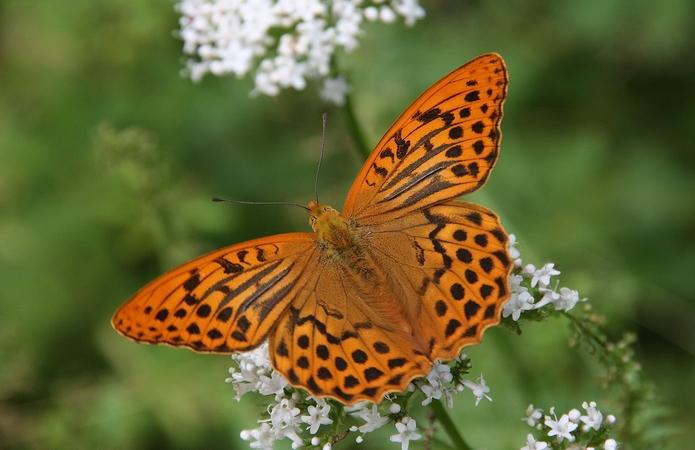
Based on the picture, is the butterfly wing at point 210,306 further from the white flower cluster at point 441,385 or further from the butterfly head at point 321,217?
the white flower cluster at point 441,385

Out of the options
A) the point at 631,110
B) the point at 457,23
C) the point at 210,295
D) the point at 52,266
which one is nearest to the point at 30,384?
the point at 52,266

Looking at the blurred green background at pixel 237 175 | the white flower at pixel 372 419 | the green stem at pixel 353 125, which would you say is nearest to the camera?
the white flower at pixel 372 419

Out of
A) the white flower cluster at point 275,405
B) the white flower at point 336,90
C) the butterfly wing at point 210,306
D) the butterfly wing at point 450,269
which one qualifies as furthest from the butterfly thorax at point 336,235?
the white flower at point 336,90

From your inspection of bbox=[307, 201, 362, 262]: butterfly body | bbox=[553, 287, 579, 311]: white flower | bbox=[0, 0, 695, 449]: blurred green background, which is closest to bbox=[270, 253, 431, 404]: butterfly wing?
bbox=[307, 201, 362, 262]: butterfly body

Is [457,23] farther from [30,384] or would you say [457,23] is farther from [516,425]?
[30,384]

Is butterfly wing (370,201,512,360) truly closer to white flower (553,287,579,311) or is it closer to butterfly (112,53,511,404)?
butterfly (112,53,511,404)
